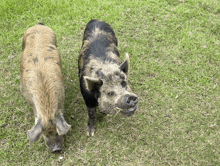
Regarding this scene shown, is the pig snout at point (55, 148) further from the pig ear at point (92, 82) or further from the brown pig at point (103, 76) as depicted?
the pig ear at point (92, 82)

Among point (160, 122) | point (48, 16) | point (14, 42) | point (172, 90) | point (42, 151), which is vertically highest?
point (48, 16)

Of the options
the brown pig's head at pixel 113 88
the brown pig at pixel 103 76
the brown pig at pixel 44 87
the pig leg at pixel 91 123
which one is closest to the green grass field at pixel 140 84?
the pig leg at pixel 91 123

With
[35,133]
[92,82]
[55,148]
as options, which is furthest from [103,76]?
[55,148]

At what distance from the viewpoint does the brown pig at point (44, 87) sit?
3960mm

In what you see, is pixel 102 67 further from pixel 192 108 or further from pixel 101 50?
pixel 192 108

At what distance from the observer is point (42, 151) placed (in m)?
4.99

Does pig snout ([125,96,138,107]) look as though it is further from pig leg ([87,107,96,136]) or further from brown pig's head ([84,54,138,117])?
pig leg ([87,107,96,136])

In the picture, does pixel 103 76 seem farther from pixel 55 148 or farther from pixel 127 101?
pixel 55 148

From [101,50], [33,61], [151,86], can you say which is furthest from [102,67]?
[151,86]

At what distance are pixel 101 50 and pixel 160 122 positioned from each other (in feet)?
9.02

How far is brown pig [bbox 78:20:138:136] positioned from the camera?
3.79 meters

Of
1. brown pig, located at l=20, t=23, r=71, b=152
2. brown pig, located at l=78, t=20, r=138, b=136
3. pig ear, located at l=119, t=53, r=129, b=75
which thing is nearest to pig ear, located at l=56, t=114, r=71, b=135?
brown pig, located at l=20, t=23, r=71, b=152

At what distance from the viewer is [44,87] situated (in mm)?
4215

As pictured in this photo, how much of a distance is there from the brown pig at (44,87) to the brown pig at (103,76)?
0.67 m
